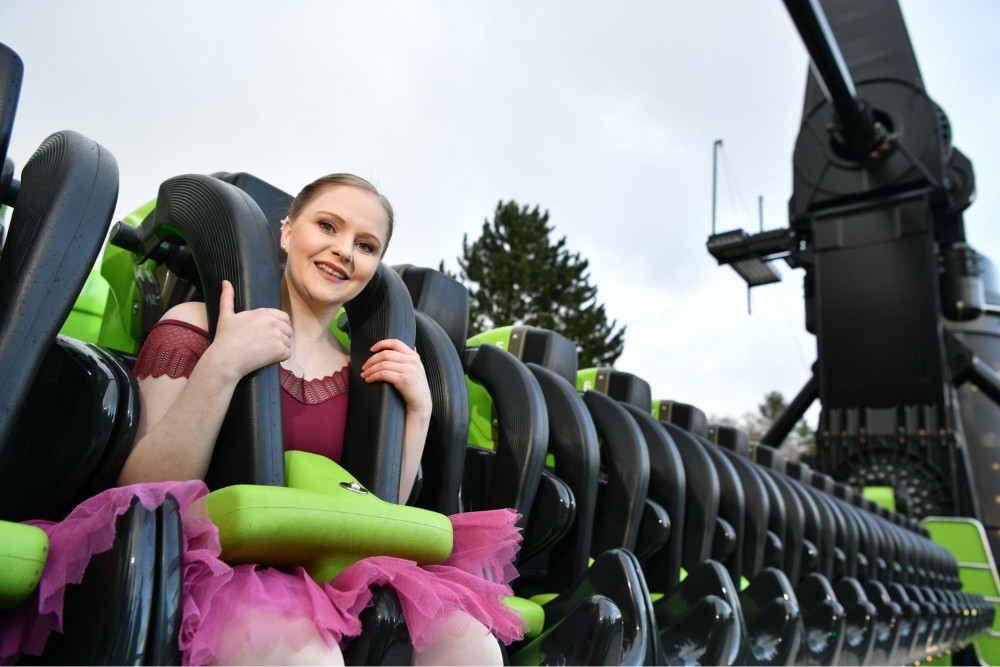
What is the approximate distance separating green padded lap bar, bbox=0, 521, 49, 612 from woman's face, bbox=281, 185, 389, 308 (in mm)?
381

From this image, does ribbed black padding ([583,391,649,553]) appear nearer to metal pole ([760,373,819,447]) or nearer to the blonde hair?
the blonde hair

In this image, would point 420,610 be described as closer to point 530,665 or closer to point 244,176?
point 530,665

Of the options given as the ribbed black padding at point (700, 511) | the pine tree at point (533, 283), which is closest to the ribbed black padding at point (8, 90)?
the ribbed black padding at point (700, 511)

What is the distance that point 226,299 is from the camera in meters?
0.68

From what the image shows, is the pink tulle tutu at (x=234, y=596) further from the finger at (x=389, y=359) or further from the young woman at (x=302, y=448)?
the finger at (x=389, y=359)

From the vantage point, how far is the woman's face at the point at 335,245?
79 cm

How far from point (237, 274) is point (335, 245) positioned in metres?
0.13

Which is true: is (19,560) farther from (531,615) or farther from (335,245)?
(531,615)

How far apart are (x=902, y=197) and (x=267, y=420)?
6.43 metres

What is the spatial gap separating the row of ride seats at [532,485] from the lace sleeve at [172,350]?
25 millimetres

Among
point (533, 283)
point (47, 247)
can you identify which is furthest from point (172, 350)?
point (533, 283)

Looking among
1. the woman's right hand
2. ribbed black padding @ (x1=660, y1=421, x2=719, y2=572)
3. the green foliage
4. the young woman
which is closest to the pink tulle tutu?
the young woman

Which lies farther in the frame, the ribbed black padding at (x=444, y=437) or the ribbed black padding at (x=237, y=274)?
the ribbed black padding at (x=444, y=437)

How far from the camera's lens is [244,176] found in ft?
2.96
